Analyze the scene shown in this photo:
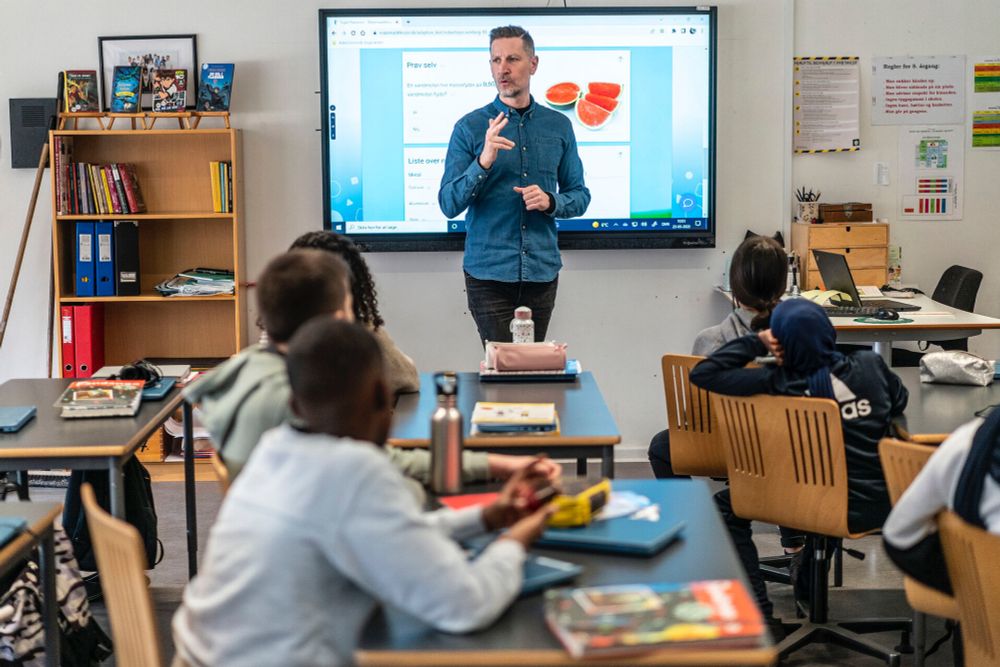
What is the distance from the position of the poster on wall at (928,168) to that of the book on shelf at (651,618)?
4.52 m

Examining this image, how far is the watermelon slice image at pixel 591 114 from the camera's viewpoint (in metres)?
5.70

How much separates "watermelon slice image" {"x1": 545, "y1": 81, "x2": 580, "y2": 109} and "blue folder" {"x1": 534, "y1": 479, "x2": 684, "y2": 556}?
12.5 feet

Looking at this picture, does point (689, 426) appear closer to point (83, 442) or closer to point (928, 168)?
point (83, 442)

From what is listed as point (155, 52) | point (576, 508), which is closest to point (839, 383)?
point (576, 508)

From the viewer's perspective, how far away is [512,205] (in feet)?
15.3

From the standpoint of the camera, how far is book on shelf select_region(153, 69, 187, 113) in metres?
5.55

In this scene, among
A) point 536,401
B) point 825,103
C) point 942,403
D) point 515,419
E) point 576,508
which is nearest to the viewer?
point 576,508

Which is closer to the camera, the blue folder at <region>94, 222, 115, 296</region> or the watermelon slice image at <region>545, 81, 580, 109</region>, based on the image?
the blue folder at <region>94, 222, 115, 296</region>

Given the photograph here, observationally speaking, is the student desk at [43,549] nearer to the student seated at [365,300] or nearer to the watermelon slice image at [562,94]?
the student seated at [365,300]

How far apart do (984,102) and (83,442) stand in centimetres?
465

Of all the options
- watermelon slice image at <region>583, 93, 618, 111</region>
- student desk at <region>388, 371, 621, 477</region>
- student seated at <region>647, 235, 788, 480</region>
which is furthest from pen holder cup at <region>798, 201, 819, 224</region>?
student desk at <region>388, 371, 621, 477</region>

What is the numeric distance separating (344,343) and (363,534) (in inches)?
10.9

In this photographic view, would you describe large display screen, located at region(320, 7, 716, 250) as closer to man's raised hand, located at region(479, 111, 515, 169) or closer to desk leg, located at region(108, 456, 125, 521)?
man's raised hand, located at region(479, 111, 515, 169)

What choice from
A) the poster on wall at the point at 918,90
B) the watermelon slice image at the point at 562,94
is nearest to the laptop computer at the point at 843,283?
the poster on wall at the point at 918,90
